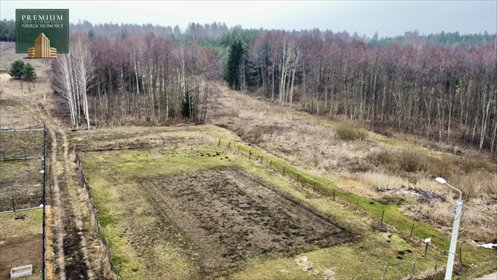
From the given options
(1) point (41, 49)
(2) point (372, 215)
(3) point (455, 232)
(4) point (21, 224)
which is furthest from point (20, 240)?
(1) point (41, 49)

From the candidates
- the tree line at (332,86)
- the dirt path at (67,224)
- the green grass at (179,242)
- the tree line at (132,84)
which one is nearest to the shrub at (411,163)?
the green grass at (179,242)

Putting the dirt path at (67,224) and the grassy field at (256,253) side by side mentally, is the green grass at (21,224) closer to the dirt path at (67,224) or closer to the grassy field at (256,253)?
the dirt path at (67,224)

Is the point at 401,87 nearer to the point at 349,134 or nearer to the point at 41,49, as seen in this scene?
the point at 349,134

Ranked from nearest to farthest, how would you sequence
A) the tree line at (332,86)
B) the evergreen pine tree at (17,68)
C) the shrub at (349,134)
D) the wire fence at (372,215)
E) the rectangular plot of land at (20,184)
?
the wire fence at (372,215)
the rectangular plot of land at (20,184)
the shrub at (349,134)
the tree line at (332,86)
the evergreen pine tree at (17,68)

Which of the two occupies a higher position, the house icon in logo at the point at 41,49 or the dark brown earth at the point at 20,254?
the house icon in logo at the point at 41,49

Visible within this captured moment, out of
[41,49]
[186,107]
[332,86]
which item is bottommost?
[186,107]

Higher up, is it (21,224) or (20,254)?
(21,224)

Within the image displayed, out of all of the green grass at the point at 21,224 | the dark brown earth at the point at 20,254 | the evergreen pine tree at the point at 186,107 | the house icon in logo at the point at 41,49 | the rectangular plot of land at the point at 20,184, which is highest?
the house icon in logo at the point at 41,49

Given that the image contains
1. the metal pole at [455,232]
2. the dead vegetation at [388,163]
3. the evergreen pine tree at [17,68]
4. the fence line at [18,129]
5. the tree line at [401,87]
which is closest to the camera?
the metal pole at [455,232]
